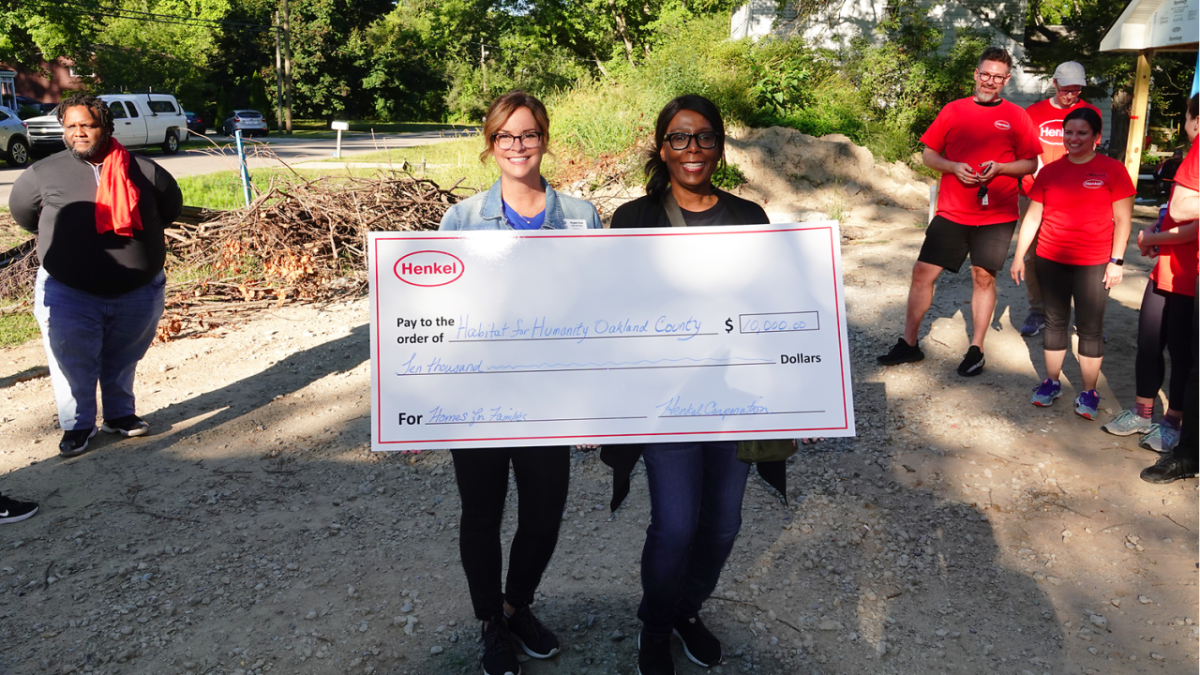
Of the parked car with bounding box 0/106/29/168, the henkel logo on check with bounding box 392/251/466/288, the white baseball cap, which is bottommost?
the henkel logo on check with bounding box 392/251/466/288

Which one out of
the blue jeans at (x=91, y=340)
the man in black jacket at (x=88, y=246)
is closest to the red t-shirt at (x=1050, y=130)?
the man in black jacket at (x=88, y=246)

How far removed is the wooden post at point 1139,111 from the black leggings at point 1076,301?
7.02 meters

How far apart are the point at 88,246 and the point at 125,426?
1.26m

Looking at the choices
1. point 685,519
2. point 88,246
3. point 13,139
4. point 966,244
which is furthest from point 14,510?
point 13,139

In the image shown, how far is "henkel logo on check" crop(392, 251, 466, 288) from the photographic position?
273 centimetres

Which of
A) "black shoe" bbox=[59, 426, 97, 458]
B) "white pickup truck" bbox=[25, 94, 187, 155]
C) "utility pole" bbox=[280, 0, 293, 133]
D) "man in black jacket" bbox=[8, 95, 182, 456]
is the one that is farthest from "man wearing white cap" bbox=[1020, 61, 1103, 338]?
"utility pole" bbox=[280, 0, 293, 133]

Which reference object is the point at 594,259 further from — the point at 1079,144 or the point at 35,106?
the point at 35,106

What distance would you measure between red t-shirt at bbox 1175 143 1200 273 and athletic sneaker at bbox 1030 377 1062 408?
1263 mm

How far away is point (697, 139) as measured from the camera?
2818mm

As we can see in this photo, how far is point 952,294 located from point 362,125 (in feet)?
155

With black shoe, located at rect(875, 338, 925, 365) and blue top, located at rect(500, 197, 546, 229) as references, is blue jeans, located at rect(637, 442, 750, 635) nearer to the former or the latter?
blue top, located at rect(500, 197, 546, 229)

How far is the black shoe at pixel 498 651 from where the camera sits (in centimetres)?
301

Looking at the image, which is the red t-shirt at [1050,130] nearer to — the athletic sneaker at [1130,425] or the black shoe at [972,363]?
the black shoe at [972,363]

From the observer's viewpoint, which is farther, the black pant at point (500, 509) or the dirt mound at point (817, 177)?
the dirt mound at point (817, 177)
